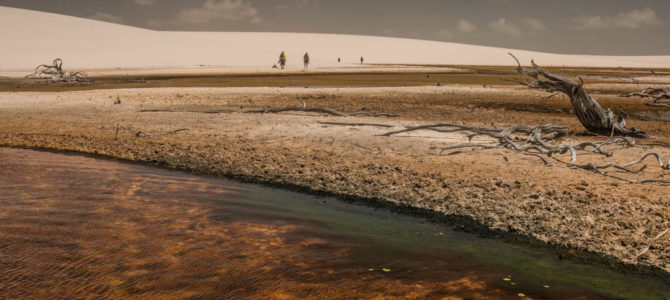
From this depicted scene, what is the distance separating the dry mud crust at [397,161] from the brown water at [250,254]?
57 cm

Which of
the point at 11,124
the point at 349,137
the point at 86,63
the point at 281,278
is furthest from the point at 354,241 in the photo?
the point at 86,63

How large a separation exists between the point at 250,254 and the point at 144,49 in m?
63.0

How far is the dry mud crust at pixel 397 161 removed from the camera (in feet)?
16.8

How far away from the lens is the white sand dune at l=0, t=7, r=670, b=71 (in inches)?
2045

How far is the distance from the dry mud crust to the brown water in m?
0.57

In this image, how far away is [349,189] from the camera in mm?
6406

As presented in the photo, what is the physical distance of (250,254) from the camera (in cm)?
434

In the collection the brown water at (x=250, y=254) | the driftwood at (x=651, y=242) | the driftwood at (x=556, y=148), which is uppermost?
the driftwood at (x=556, y=148)

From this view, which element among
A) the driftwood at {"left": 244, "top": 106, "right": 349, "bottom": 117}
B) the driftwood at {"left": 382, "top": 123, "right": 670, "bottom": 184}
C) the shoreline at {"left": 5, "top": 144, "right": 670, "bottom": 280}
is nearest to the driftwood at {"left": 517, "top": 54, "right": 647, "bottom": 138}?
the driftwood at {"left": 382, "top": 123, "right": 670, "bottom": 184}

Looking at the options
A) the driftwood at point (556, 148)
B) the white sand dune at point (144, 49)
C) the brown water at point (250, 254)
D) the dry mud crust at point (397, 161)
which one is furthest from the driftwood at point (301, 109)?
the white sand dune at point (144, 49)

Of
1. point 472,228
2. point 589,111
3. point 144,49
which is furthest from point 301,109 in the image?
point 144,49

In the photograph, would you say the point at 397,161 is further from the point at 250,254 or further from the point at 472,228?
the point at 250,254

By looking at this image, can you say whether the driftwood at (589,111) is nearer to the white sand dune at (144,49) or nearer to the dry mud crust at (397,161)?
the dry mud crust at (397,161)

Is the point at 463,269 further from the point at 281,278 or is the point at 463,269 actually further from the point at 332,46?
the point at 332,46
